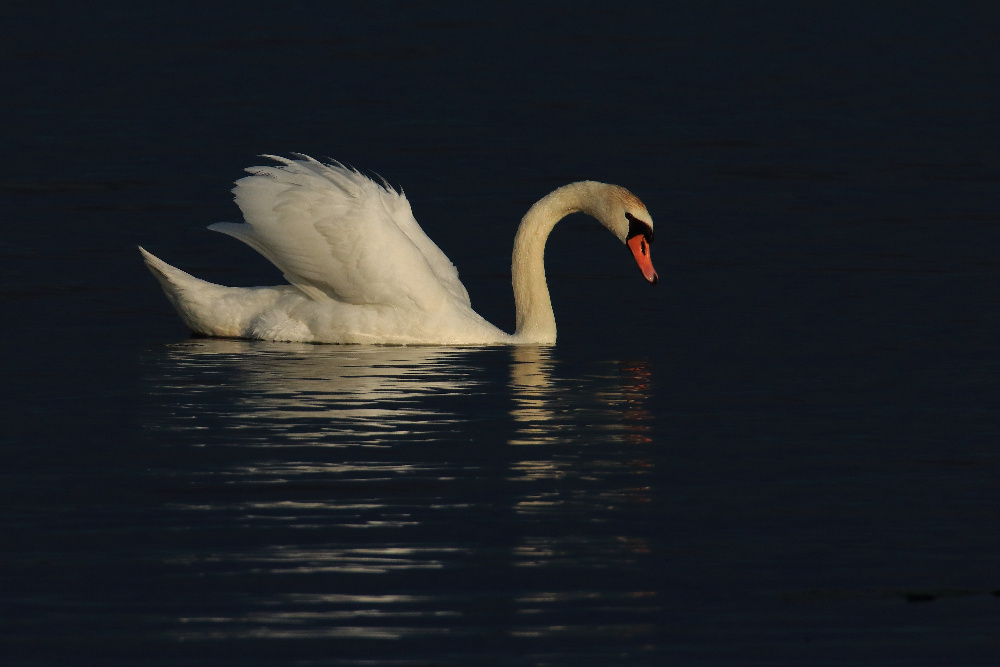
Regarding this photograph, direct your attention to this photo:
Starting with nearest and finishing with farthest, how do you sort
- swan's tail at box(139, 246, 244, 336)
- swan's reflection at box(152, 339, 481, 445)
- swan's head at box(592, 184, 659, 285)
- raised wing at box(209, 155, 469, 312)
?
swan's reflection at box(152, 339, 481, 445) → raised wing at box(209, 155, 469, 312) → swan's tail at box(139, 246, 244, 336) → swan's head at box(592, 184, 659, 285)

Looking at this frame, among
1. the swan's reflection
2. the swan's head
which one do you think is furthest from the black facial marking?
the swan's reflection

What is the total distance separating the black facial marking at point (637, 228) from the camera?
15805 millimetres

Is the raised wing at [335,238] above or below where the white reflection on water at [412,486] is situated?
above

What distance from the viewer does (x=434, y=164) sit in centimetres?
2667

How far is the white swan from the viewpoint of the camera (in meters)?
15.2

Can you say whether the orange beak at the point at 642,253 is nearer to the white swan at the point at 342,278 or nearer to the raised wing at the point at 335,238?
the white swan at the point at 342,278

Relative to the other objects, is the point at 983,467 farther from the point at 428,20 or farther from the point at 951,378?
the point at 428,20

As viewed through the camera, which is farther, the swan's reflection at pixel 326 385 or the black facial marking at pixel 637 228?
the black facial marking at pixel 637 228

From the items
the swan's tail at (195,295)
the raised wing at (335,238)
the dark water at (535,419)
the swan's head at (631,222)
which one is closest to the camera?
the dark water at (535,419)

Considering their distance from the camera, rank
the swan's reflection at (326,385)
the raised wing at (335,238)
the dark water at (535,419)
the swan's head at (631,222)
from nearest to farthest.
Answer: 1. the dark water at (535,419)
2. the swan's reflection at (326,385)
3. the raised wing at (335,238)
4. the swan's head at (631,222)

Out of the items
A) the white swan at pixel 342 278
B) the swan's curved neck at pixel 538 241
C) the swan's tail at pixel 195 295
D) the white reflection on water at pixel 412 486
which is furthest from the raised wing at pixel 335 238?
the white reflection on water at pixel 412 486

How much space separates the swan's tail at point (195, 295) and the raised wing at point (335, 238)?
1.83 ft

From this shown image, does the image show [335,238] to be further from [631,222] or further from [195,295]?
[631,222]

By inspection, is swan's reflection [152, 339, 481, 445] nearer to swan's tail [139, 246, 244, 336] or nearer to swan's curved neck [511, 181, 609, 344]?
swan's tail [139, 246, 244, 336]
